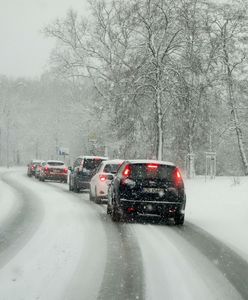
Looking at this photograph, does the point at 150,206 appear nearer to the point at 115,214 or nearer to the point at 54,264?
the point at 115,214

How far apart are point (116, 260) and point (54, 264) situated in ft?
3.48

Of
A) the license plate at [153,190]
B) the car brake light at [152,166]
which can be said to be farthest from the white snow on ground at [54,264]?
the car brake light at [152,166]

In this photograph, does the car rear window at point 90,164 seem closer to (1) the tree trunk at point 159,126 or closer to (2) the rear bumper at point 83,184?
(2) the rear bumper at point 83,184

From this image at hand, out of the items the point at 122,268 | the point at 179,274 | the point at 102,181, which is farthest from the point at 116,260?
the point at 102,181

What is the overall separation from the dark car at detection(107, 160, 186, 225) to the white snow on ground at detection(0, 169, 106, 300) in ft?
4.44

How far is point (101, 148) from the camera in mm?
54594

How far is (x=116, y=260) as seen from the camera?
370 inches

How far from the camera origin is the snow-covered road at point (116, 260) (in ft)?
23.6

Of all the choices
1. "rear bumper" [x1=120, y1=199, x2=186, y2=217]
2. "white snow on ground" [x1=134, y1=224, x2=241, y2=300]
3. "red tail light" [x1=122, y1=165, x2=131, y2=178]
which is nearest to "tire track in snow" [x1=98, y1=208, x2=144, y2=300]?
"white snow on ground" [x1=134, y1=224, x2=241, y2=300]

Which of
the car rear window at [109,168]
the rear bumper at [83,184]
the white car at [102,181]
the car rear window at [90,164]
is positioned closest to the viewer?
the white car at [102,181]

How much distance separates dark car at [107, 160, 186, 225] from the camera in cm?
1541

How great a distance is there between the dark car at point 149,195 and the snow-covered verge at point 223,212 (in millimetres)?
791

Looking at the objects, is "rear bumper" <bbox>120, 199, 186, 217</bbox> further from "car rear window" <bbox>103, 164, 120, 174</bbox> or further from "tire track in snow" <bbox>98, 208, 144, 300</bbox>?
"car rear window" <bbox>103, 164, 120, 174</bbox>

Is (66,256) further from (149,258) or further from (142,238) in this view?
(142,238)
